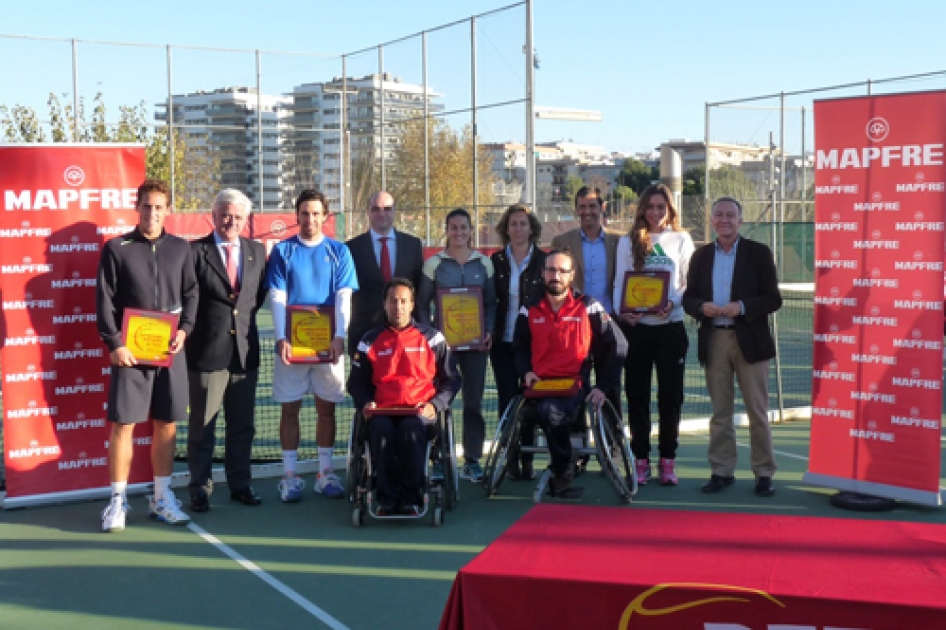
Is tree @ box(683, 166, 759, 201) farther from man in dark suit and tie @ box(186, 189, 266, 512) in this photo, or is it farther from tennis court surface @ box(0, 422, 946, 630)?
man in dark suit and tie @ box(186, 189, 266, 512)

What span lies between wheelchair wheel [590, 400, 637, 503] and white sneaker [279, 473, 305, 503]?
177 centimetres

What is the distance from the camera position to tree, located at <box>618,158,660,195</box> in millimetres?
77625

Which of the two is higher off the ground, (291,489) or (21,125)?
(21,125)

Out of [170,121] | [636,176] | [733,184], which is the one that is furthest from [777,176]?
[636,176]

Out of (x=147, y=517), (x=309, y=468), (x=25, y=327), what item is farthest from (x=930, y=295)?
(x=25, y=327)

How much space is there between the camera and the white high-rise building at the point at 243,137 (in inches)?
975

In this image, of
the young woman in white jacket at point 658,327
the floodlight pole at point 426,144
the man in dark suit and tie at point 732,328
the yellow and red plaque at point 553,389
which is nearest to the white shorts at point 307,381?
the yellow and red plaque at point 553,389

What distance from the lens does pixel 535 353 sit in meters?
6.03

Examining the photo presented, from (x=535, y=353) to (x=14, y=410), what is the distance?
2964mm

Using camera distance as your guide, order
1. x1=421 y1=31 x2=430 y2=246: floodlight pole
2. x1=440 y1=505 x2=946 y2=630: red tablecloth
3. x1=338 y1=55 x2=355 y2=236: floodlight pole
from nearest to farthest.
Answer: x1=440 y1=505 x2=946 y2=630: red tablecloth → x1=421 y1=31 x2=430 y2=246: floodlight pole → x1=338 y1=55 x2=355 y2=236: floodlight pole

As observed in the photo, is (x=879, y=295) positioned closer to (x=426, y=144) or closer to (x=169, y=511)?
(x=169, y=511)

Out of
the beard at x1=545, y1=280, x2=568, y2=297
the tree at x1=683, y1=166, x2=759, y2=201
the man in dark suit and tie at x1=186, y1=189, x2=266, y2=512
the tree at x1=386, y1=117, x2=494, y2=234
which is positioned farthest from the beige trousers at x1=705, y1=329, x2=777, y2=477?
the tree at x1=683, y1=166, x2=759, y2=201

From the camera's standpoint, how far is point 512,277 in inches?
255

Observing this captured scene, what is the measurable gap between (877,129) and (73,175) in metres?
4.58
